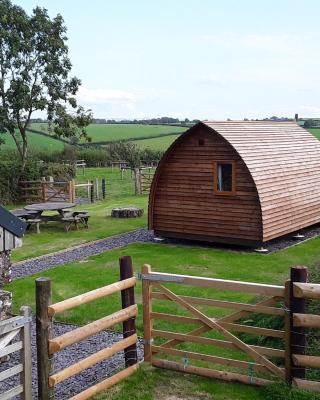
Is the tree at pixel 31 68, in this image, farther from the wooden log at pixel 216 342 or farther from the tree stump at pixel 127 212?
the wooden log at pixel 216 342

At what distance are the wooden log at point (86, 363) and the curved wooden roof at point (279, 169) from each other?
388 inches

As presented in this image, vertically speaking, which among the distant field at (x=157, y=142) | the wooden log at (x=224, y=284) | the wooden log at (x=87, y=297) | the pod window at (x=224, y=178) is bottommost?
the wooden log at (x=87, y=297)

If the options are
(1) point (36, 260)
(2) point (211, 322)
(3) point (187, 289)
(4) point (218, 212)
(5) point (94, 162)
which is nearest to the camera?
(2) point (211, 322)

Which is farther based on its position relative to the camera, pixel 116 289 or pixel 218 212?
pixel 218 212

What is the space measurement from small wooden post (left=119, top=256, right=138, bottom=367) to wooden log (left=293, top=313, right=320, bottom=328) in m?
2.44

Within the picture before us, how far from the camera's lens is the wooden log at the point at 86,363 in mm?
6927

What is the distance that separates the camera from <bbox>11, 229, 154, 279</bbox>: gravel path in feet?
52.2

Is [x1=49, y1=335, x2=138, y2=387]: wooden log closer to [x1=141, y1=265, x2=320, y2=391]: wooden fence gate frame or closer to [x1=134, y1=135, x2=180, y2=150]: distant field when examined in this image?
[x1=141, y1=265, x2=320, y2=391]: wooden fence gate frame

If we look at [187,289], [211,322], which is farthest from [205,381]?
[187,289]

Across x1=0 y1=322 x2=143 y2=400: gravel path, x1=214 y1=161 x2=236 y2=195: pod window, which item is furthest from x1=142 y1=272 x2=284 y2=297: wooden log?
x1=214 y1=161 x2=236 y2=195: pod window

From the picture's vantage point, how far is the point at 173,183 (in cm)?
1920

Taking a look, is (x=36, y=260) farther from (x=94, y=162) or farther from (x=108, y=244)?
(x=94, y=162)

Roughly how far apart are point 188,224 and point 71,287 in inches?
249

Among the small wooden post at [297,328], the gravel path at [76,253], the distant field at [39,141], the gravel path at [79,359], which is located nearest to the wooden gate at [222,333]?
the small wooden post at [297,328]
